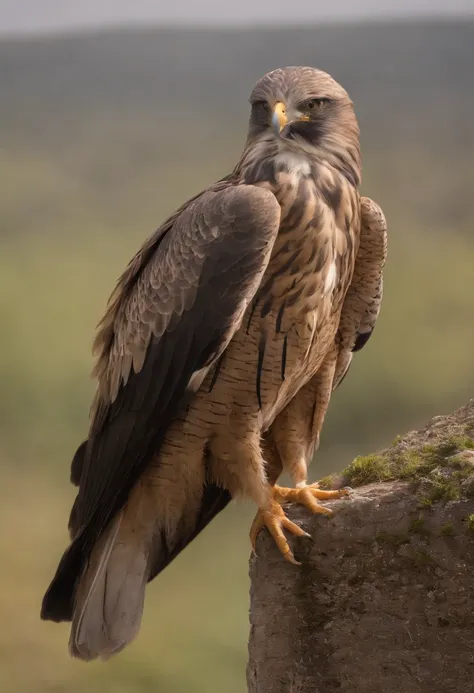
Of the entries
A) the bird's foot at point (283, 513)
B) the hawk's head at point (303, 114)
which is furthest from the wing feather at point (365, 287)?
the bird's foot at point (283, 513)

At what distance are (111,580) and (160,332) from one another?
76 centimetres

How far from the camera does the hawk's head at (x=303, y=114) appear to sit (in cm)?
239

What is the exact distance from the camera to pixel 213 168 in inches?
184

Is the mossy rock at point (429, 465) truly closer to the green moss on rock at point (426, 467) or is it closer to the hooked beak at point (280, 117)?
the green moss on rock at point (426, 467)

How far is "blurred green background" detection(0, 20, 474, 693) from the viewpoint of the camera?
443 centimetres

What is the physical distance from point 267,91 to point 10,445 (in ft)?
9.36

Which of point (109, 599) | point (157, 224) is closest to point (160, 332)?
point (109, 599)

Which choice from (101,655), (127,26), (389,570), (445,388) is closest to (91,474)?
(101,655)

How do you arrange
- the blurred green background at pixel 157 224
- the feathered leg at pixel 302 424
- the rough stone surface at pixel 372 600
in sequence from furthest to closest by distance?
the blurred green background at pixel 157 224 < the feathered leg at pixel 302 424 < the rough stone surface at pixel 372 600

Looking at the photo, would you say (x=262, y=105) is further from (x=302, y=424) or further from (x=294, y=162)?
(x=302, y=424)

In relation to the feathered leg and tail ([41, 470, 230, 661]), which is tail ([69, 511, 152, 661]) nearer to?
tail ([41, 470, 230, 661])

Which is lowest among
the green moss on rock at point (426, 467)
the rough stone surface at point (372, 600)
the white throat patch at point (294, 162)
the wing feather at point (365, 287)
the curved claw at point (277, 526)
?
the rough stone surface at point (372, 600)

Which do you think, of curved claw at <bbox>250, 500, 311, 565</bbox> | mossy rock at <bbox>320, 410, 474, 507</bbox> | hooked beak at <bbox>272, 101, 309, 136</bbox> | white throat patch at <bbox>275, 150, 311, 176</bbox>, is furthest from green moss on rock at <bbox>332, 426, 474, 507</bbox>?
hooked beak at <bbox>272, 101, 309, 136</bbox>

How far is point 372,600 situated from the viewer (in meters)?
2.32
